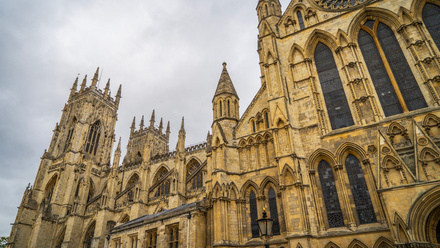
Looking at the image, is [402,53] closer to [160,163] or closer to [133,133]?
[160,163]

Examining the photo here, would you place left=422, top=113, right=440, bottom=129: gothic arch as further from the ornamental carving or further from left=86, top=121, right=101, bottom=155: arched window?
left=86, top=121, right=101, bottom=155: arched window

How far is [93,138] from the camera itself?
48.0 m

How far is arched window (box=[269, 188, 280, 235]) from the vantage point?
1193 cm

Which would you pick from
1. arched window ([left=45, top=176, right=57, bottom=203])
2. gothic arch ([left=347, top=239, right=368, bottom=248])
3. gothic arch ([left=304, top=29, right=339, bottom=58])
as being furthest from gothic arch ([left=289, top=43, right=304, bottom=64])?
arched window ([left=45, top=176, right=57, bottom=203])

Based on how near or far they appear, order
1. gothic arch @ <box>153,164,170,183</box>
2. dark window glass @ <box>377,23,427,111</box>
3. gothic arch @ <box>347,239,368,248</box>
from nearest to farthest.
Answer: gothic arch @ <box>347,239,368,248</box>, dark window glass @ <box>377,23,427,111</box>, gothic arch @ <box>153,164,170,183</box>

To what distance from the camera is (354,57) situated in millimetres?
13648

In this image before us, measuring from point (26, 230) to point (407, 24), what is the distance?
153 ft

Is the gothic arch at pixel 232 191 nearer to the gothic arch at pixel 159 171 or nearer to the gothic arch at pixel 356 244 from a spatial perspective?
the gothic arch at pixel 356 244

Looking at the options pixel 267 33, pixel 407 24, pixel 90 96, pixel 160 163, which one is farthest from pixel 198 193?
pixel 90 96

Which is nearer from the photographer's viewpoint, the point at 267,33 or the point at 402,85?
the point at 402,85

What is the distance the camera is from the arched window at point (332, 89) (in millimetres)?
12922

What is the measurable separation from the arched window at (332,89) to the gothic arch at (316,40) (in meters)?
0.19

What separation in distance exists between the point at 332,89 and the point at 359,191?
528 centimetres

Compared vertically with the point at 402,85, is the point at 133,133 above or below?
above
